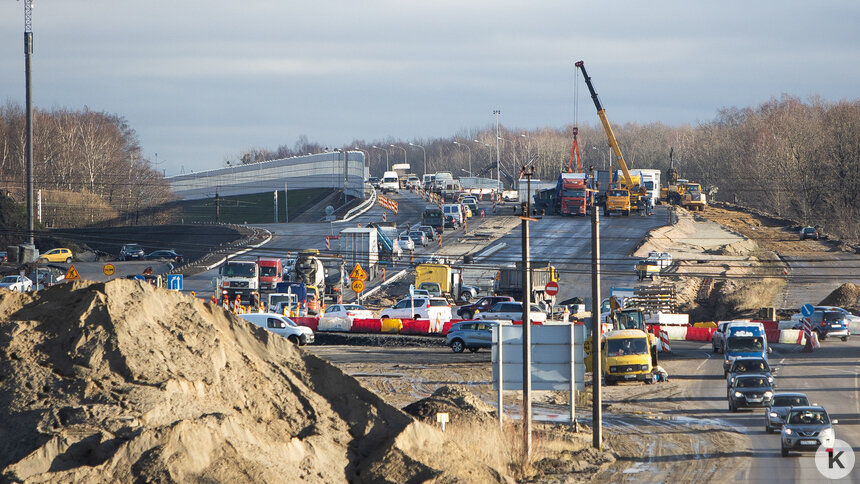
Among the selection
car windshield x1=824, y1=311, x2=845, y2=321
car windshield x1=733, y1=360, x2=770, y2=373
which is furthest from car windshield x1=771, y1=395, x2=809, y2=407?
car windshield x1=824, y1=311, x2=845, y2=321

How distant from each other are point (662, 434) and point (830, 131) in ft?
299

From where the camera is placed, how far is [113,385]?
15438mm

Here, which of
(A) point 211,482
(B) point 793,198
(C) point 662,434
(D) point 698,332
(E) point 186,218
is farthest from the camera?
(E) point 186,218

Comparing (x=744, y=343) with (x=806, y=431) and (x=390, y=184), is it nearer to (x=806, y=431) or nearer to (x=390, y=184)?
(x=806, y=431)

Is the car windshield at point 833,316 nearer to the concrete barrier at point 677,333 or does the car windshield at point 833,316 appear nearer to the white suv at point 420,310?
the concrete barrier at point 677,333

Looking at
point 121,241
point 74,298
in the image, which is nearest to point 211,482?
point 74,298

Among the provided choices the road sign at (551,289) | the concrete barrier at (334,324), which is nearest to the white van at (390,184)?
the concrete barrier at (334,324)

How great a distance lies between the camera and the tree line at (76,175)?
95188 millimetres

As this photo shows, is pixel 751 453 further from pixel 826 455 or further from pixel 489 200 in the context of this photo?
pixel 489 200

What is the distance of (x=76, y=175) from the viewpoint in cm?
11344

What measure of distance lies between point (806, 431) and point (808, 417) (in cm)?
48

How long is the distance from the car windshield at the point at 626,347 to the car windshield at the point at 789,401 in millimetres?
10203

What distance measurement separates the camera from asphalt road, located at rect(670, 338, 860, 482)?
2053 cm

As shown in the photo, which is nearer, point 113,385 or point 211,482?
point 211,482
